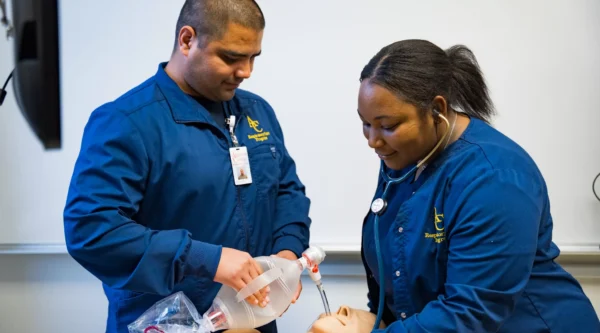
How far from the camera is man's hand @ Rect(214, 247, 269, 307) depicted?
1.24 metres

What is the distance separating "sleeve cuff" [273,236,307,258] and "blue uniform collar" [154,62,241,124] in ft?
1.17

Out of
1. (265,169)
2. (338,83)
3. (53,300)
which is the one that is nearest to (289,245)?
(265,169)

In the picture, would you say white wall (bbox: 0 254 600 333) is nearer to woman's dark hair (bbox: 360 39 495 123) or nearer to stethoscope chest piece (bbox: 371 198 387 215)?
stethoscope chest piece (bbox: 371 198 387 215)

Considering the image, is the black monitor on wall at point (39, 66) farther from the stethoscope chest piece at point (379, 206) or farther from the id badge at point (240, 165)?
the stethoscope chest piece at point (379, 206)

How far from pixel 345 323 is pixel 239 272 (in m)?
0.26

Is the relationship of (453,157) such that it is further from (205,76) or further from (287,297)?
(205,76)

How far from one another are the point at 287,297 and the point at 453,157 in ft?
1.65

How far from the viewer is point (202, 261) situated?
4.09 ft

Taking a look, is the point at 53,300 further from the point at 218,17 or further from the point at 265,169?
the point at 218,17

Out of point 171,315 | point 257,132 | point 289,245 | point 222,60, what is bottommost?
point 171,315

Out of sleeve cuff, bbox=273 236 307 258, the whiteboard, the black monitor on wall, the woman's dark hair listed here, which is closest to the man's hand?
sleeve cuff, bbox=273 236 307 258

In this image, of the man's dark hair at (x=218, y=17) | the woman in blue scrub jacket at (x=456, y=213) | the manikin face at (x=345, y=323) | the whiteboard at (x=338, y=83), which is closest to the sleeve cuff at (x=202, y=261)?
Result: the manikin face at (x=345, y=323)

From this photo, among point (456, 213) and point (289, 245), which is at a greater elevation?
point (456, 213)

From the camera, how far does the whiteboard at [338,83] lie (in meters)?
1.92
